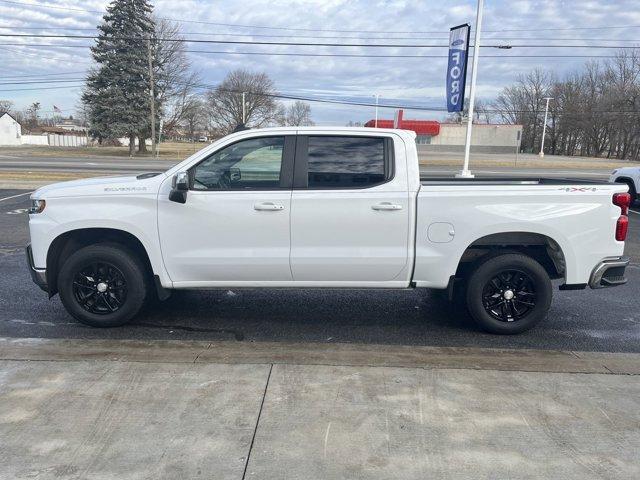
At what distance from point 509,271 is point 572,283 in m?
0.60

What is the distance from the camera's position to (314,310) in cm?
589

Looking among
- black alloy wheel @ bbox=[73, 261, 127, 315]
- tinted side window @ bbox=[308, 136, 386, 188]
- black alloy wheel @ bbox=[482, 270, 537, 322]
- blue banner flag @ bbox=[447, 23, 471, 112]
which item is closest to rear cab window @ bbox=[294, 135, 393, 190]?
tinted side window @ bbox=[308, 136, 386, 188]

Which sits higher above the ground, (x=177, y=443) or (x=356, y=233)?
(x=356, y=233)

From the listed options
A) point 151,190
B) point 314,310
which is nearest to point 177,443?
point 151,190

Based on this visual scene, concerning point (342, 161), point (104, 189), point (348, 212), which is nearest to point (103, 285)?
point (104, 189)

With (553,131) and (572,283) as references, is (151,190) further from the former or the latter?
(553,131)

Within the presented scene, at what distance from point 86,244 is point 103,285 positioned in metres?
0.46

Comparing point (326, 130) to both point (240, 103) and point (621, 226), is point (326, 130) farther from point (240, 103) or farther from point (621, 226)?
point (240, 103)

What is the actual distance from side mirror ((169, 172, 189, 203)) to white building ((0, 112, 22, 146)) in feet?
287

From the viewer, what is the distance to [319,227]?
4887 mm

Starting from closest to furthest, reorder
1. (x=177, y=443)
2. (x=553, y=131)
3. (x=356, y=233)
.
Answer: (x=177, y=443)
(x=356, y=233)
(x=553, y=131)

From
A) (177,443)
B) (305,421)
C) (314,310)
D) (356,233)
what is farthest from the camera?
(314,310)

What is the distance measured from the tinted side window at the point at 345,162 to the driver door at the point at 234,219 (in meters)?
0.23

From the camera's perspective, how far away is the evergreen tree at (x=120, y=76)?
4281 centimetres
